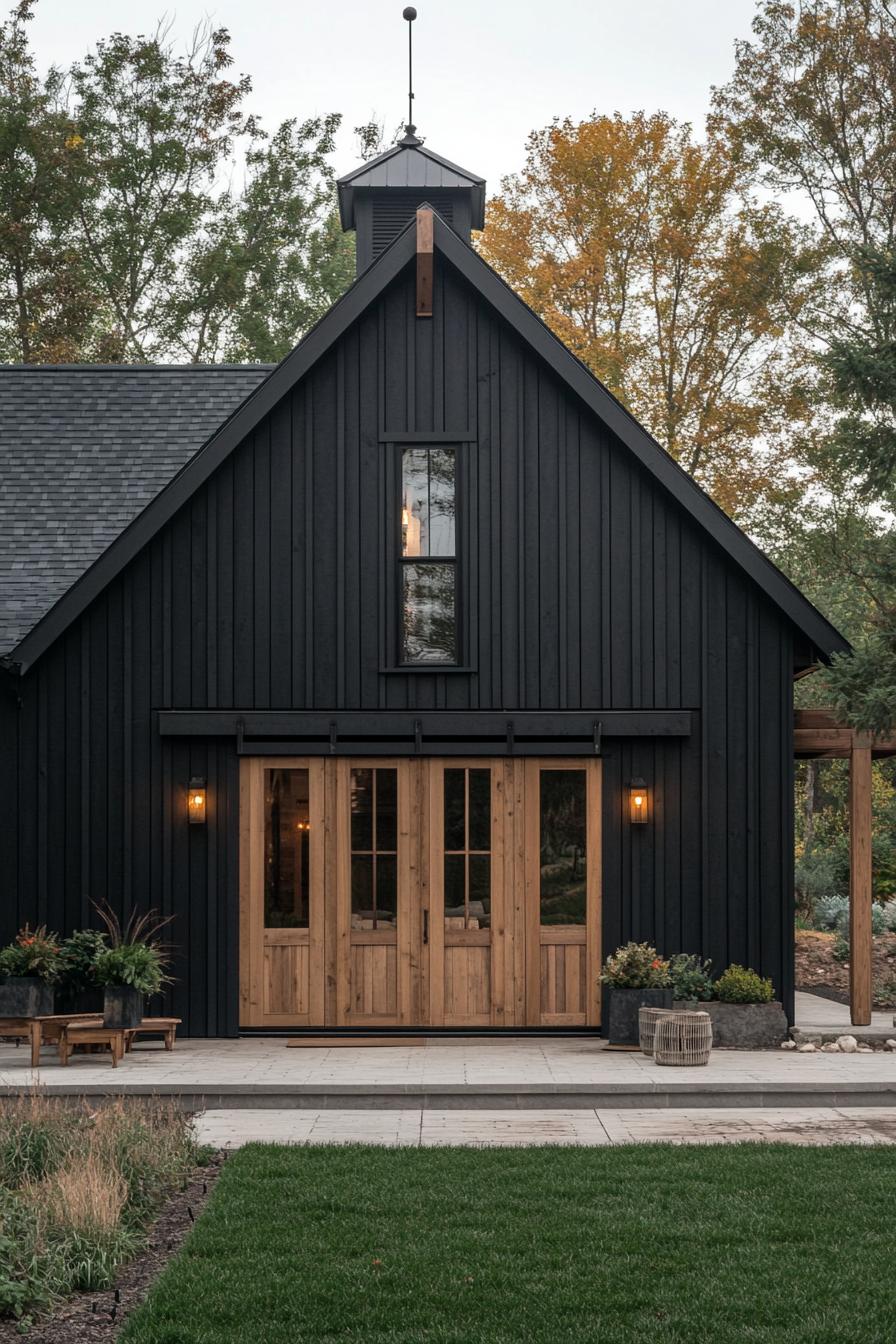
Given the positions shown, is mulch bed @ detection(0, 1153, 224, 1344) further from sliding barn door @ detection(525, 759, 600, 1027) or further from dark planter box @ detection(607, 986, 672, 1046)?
sliding barn door @ detection(525, 759, 600, 1027)

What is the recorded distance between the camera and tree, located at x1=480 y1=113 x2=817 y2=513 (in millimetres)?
25406

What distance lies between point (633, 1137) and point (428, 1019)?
4.02 m

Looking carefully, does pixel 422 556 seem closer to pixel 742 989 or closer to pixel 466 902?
pixel 466 902

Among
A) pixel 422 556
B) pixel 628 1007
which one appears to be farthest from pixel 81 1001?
pixel 422 556

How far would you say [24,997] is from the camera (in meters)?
12.4

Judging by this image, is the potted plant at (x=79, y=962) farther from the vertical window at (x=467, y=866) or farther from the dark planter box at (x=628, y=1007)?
the dark planter box at (x=628, y=1007)

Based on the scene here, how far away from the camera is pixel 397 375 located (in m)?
13.7

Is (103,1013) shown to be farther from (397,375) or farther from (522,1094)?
(397,375)

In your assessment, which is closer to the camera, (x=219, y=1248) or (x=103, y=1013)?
(x=219, y=1248)

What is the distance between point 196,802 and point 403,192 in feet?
22.9

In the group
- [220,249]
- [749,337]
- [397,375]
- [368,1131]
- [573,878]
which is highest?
[220,249]

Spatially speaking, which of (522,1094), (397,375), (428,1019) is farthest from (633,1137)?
(397,375)

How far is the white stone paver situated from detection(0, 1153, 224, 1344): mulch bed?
3248mm

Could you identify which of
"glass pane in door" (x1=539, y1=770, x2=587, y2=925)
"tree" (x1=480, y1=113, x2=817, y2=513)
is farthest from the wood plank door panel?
"tree" (x1=480, y1=113, x2=817, y2=513)
